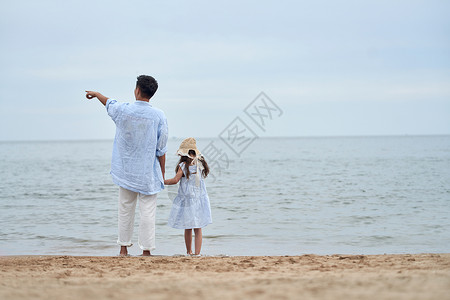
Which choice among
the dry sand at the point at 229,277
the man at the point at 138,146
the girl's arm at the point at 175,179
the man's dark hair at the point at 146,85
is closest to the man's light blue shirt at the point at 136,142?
the man at the point at 138,146

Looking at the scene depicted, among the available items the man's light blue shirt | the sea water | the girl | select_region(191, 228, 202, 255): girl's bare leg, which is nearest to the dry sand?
select_region(191, 228, 202, 255): girl's bare leg

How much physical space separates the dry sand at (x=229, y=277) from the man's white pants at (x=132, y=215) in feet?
1.10

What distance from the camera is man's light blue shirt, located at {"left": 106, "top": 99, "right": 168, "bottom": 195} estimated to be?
529 centimetres

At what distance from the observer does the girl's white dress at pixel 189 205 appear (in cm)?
579

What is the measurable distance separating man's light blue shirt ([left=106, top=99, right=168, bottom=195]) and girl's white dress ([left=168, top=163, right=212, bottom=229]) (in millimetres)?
538

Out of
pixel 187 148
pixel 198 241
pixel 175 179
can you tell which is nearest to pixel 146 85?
pixel 187 148

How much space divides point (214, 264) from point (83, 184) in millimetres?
14448

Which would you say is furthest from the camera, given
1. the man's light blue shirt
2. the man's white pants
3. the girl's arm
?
the girl's arm

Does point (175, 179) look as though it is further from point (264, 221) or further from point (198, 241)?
point (264, 221)

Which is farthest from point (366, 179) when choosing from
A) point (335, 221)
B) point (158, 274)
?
point (158, 274)

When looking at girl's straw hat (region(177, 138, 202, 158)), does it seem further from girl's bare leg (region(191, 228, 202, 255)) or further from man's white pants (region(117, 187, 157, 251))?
girl's bare leg (region(191, 228, 202, 255))

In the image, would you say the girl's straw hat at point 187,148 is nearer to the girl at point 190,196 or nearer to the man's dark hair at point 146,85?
the girl at point 190,196

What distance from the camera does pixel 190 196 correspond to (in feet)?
19.1

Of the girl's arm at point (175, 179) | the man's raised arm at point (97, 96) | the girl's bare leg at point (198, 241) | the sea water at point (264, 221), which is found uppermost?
the man's raised arm at point (97, 96)
